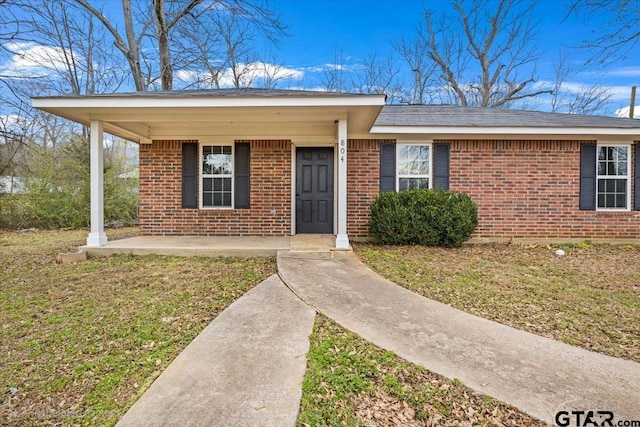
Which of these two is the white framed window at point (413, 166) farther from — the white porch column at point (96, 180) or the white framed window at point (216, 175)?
the white porch column at point (96, 180)

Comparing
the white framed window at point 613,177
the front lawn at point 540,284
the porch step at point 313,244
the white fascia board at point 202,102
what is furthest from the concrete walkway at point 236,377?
the white framed window at point 613,177

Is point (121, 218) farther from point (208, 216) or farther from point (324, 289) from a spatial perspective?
point (324, 289)

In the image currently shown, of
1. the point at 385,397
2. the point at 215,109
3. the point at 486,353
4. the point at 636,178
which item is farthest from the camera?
the point at 636,178

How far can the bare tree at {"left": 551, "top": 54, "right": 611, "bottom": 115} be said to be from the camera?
17188 mm

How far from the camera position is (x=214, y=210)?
7.76m

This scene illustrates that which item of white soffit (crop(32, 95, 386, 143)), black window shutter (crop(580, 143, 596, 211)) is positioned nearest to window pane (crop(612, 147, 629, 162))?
black window shutter (crop(580, 143, 596, 211))

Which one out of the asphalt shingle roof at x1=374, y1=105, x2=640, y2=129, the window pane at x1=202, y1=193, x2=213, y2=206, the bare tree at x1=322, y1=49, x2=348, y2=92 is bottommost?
the window pane at x1=202, y1=193, x2=213, y2=206

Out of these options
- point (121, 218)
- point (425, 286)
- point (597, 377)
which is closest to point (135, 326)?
point (425, 286)

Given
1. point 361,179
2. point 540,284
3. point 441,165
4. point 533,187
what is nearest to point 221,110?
point 361,179

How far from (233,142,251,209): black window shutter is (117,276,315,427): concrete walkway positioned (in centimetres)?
466

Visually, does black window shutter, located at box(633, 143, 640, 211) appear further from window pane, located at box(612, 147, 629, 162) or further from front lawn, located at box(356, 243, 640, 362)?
front lawn, located at box(356, 243, 640, 362)

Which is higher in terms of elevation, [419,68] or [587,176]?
[419,68]

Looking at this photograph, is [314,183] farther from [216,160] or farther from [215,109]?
[215,109]

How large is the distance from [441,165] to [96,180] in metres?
6.99
